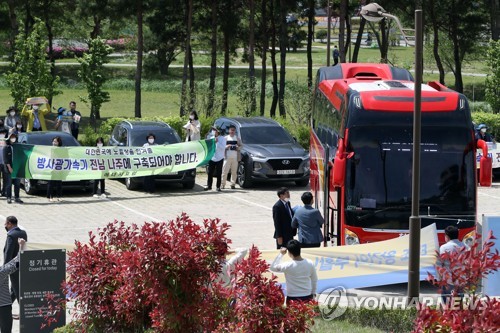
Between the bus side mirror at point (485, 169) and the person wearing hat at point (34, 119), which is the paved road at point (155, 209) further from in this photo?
the bus side mirror at point (485, 169)

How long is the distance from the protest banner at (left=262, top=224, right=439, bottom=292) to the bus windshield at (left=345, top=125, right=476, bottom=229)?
99cm

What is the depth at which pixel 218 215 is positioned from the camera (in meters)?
25.1

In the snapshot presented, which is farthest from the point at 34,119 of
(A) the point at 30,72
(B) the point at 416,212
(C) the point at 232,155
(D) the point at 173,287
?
(D) the point at 173,287

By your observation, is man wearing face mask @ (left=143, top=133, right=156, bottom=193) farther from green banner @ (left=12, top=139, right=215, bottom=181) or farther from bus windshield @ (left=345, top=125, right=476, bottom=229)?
bus windshield @ (left=345, top=125, right=476, bottom=229)

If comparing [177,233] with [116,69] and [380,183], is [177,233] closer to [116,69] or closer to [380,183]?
[380,183]

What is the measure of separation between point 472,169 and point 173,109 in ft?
165

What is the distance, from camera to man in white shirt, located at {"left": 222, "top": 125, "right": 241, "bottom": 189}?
28922mm

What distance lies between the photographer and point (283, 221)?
709 inches

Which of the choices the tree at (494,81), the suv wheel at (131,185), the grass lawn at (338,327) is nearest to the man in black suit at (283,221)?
the grass lawn at (338,327)

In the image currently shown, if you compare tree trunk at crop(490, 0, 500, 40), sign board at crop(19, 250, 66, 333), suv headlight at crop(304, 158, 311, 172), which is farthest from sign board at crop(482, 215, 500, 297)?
tree trunk at crop(490, 0, 500, 40)

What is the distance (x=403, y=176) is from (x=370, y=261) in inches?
70.6

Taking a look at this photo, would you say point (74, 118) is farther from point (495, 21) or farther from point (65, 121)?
point (495, 21)

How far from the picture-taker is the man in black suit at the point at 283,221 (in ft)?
58.9

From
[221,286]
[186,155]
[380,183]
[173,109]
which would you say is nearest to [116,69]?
[173,109]
